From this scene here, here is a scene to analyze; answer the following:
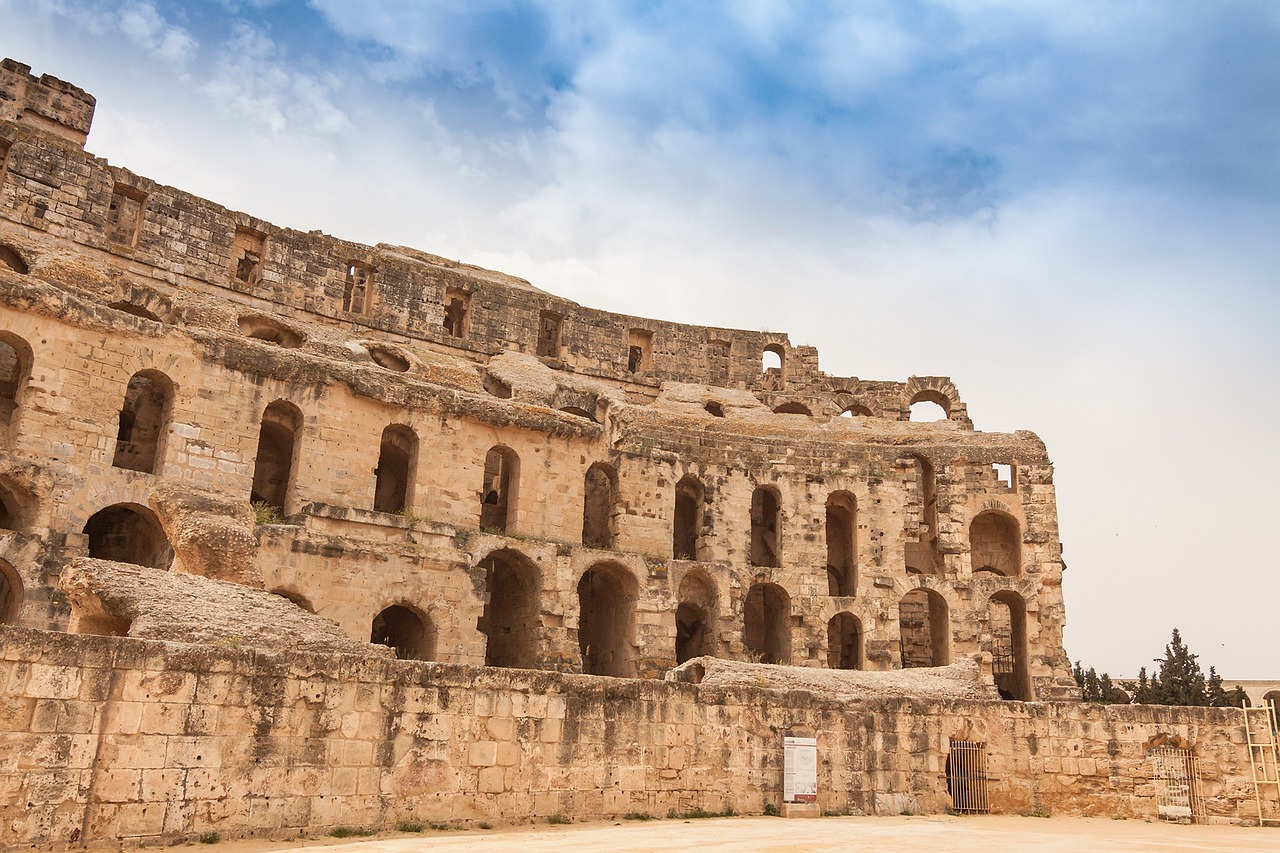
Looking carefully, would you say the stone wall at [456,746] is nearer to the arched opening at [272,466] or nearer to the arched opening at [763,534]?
the arched opening at [272,466]

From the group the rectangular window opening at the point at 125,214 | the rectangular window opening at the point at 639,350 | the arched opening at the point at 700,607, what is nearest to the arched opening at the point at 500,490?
the arched opening at the point at 700,607

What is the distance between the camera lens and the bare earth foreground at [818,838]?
962cm

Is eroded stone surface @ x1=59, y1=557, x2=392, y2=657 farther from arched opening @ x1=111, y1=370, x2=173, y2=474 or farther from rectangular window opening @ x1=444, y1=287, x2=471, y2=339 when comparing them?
rectangular window opening @ x1=444, y1=287, x2=471, y2=339

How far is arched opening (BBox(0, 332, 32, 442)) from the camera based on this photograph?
56.6 feet

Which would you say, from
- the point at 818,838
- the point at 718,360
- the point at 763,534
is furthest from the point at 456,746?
the point at 718,360

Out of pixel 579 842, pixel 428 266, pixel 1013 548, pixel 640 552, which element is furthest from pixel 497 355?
pixel 579 842

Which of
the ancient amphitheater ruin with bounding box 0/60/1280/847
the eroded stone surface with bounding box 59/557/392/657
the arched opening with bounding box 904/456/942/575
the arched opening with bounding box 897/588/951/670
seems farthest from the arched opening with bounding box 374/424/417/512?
the arched opening with bounding box 897/588/951/670

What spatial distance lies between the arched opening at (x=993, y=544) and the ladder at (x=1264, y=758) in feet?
44.1

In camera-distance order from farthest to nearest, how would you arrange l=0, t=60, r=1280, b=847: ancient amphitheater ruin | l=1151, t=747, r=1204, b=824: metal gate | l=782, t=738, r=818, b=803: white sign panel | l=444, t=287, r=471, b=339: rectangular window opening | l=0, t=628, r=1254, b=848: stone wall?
1. l=444, t=287, r=471, b=339: rectangular window opening
2. l=1151, t=747, r=1204, b=824: metal gate
3. l=782, t=738, r=818, b=803: white sign panel
4. l=0, t=60, r=1280, b=847: ancient amphitheater ruin
5. l=0, t=628, r=1254, b=848: stone wall

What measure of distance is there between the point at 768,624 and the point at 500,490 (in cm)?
758

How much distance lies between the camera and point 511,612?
2267cm

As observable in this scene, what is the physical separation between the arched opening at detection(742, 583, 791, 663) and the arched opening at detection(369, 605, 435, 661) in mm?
7549

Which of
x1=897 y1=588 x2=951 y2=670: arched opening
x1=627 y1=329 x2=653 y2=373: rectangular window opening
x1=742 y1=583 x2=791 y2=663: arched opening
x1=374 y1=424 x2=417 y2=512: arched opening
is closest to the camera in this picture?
x1=374 y1=424 x2=417 y2=512: arched opening

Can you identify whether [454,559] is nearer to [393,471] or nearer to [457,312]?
[393,471]
